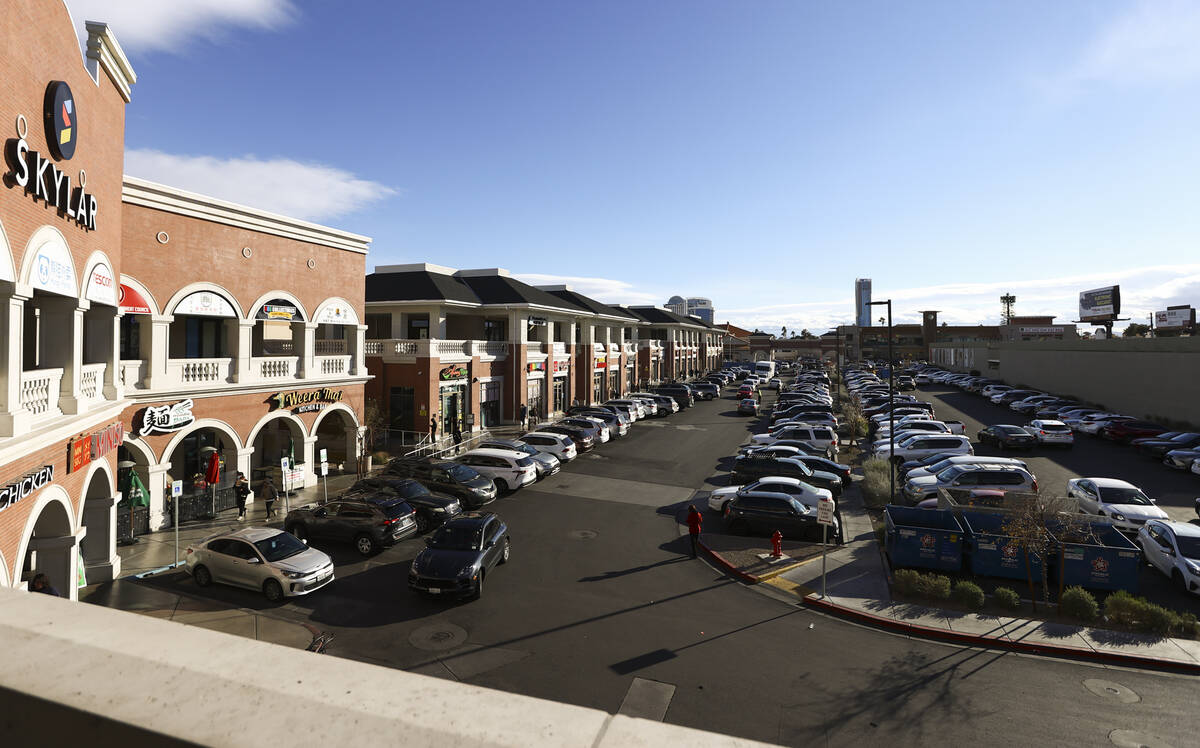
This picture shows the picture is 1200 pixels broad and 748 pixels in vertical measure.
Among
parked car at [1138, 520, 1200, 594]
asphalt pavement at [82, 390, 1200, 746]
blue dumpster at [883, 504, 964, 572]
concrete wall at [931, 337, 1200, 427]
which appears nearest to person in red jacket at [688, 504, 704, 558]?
Answer: asphalt pavement at [82, 390, 1200, 746]

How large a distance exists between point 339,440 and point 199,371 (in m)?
9.40

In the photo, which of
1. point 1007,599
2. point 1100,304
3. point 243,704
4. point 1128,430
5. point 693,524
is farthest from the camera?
point 1100,304

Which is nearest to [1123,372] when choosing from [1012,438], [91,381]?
[1012,438]

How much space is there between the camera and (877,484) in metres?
25.5

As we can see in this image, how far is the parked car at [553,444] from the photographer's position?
31.9 m

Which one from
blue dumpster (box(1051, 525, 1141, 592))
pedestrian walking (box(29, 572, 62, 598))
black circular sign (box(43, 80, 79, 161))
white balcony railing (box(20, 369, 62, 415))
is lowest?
blue dumpster (box(1051, 525, 1141, 592))

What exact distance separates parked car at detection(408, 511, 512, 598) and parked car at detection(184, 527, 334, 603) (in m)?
2.62

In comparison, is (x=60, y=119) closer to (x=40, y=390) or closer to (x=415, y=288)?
(x=40, y=390)

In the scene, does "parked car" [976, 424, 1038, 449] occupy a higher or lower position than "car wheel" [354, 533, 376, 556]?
higher

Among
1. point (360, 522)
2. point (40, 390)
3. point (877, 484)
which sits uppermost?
point (40, 390)

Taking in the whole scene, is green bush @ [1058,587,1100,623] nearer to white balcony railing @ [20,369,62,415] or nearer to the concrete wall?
white balcony railing @ [20,369,62,415]

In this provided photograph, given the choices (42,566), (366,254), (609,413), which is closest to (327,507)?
(42,566)

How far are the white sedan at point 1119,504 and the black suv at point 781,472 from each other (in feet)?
26.8

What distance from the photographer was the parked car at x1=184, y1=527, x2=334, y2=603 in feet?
52.0
